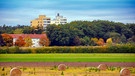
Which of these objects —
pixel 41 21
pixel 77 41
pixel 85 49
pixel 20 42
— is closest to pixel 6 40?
pixel 20 42

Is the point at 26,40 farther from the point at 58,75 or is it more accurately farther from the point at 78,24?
the point at 58,75

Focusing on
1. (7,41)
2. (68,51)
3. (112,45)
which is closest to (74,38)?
(68,51)

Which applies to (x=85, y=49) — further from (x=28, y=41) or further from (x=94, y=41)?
(x=28, y=41)

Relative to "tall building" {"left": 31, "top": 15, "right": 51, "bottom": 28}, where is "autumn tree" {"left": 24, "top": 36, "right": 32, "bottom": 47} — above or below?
below

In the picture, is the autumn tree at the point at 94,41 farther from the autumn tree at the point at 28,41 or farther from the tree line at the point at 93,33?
the autumn tree at the point at 28,41

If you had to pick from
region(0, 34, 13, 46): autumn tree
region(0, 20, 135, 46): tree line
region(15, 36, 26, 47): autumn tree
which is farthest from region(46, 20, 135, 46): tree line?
region(0, 34, 13, 46): autumn tree

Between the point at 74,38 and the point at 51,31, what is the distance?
290 cm

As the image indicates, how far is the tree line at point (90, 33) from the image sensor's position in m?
29.7

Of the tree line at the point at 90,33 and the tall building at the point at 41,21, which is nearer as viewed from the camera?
the tree line at the point at 90,33

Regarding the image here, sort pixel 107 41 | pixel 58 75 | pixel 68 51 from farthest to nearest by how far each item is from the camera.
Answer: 1. pixel 107 41
2. pixel 68 51
3. pixel 58 75

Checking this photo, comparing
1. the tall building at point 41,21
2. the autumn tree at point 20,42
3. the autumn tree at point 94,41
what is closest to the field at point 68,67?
the autumn tree at point 94,41

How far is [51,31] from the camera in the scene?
105ft

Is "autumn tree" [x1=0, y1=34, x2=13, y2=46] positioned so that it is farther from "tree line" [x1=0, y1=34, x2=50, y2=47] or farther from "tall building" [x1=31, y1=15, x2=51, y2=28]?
"tall building" [x1=31, y1=15, x2=51, y2=28]

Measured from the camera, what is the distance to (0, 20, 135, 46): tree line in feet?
97.4
